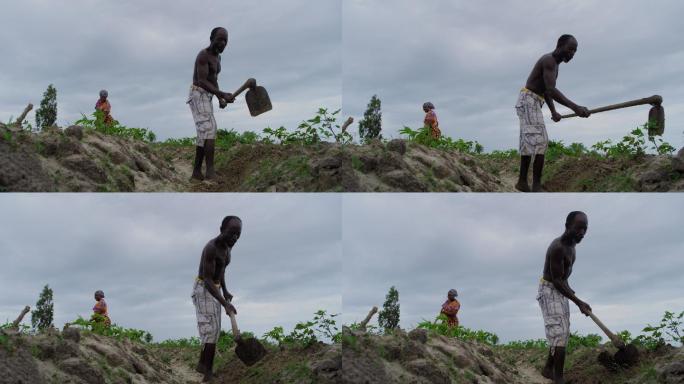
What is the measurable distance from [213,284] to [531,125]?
4.83 meters

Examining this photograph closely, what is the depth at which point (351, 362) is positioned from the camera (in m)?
9.46

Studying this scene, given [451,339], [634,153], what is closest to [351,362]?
[451,339]

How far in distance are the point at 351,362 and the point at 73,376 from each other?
11.3 ft

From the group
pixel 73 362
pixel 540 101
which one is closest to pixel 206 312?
pixel 73 362

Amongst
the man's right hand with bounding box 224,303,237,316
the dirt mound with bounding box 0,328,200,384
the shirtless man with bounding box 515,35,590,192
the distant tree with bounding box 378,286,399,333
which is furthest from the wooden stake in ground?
the shirtless man with bounding box 515,35,590,192

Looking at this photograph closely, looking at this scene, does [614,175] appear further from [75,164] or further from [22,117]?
[22,117]

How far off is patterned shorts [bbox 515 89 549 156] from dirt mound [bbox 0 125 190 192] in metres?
5.38

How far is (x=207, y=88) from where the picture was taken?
12039mm

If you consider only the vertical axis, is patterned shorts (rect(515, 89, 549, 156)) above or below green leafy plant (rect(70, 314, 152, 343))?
above

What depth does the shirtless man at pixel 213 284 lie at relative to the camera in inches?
426

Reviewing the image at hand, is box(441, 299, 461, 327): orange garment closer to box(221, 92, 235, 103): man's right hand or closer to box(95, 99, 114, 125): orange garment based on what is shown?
box(221, 92, 235, 103): man's right hand

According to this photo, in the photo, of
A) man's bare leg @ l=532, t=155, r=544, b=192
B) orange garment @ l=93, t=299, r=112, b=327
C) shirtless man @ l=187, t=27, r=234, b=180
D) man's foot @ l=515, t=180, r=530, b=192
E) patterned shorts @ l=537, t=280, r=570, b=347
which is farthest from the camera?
orange garment @ l=93, t=299, r=112, b=327

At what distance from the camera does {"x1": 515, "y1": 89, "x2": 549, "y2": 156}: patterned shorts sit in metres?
11.4

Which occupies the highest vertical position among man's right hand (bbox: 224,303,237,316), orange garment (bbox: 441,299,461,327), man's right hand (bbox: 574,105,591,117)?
man's right hand (bbox: 574,105,591,117)
